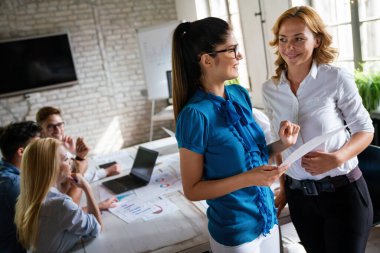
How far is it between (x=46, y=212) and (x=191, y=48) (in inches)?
40.0

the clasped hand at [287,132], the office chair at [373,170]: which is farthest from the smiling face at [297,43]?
the office chair at [373,170]

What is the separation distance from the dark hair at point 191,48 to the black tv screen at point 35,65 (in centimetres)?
502

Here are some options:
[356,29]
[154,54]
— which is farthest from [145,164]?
[154,54]

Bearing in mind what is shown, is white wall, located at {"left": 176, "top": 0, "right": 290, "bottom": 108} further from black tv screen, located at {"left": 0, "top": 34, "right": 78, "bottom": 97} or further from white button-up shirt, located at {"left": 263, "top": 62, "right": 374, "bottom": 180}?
black tv screen, located at {"left": 0, "top": 34, "right": 78, "bottom": 97}

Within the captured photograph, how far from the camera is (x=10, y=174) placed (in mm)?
1812

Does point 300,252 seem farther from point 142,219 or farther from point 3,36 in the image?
point 3,36

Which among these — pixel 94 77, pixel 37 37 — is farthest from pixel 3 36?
pixel 94 77

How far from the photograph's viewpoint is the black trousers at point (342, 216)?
117 cm

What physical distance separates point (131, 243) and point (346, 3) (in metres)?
3.00

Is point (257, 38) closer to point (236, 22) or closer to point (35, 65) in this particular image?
point (236, 22)

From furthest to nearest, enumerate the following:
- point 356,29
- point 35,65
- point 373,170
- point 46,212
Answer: point 35,65
point 356,29
point 373,170
point 46,212

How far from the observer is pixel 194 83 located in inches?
41.6

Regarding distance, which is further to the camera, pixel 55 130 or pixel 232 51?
pixel 55 130

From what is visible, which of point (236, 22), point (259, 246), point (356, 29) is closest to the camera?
point (259, 246)
